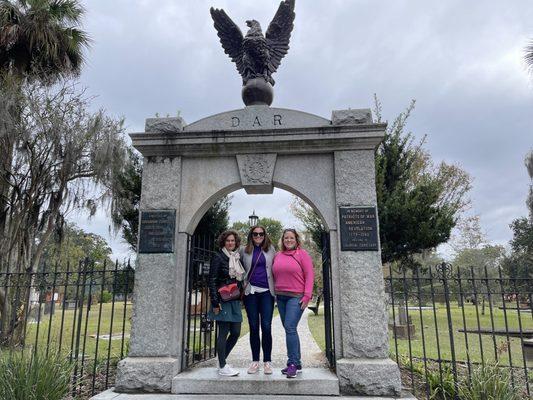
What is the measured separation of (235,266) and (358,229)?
1.62 m

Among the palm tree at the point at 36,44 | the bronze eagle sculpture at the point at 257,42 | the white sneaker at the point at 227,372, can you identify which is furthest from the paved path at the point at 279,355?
the palm tree at the point at 36,44

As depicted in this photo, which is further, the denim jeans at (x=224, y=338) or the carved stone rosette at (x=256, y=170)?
the carved stone rosette at (x=256, y=170)

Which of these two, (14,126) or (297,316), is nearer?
(297,316)

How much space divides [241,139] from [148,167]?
4.50ft

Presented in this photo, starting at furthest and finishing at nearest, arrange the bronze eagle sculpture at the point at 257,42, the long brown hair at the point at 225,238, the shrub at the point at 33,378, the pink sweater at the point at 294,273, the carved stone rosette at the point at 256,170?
1. the bronze eagle sculpture at the point at 257,42
2. the carved stone rosette at the point at 256,170
3. the long brown hair at the point at 225,238
4. the pink sweater at the point at 294,273
5. the shrub at the point at 33,378

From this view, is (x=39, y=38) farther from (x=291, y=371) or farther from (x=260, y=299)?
(x=291, y=371)

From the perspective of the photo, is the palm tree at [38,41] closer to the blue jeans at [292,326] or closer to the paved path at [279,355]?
the paved path at [279,355]

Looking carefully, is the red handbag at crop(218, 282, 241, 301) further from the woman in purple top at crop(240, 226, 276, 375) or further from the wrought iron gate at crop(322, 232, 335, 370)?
the wrought iron gate at crop(322, 232, 335, 370)

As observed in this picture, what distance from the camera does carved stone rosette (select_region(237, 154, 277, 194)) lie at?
5.04 m

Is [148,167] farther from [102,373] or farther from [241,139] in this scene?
[102,373]

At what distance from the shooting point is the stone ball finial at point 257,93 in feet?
18.1

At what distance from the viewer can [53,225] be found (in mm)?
9961

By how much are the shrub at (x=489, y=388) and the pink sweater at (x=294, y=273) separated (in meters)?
2.13

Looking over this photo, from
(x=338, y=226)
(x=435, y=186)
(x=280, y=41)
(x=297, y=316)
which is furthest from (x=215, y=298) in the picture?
(x=435, y=186)
